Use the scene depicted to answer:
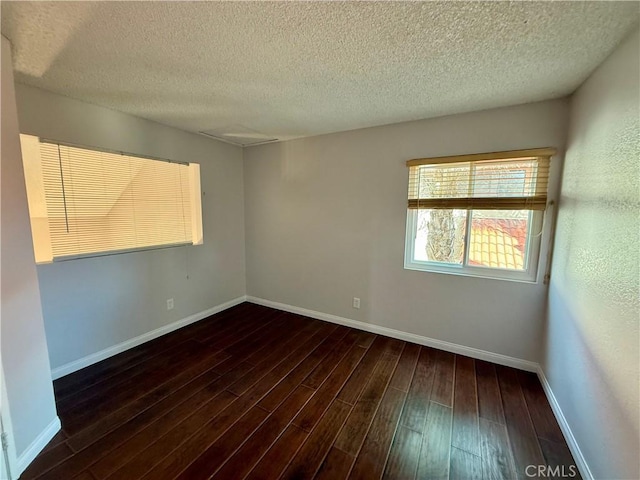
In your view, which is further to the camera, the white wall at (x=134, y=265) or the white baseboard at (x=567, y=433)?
the white wall at (x=134, y=265)

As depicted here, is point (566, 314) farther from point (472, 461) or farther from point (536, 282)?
point (472, 461)

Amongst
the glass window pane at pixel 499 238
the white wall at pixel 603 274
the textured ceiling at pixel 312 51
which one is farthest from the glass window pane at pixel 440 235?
the textured ceiling at pixel 312 51

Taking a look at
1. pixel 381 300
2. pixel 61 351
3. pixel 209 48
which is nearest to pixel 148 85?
pixel 209 48

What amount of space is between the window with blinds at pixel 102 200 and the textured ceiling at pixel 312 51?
508 mm

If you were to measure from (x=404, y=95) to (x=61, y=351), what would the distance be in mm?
3502

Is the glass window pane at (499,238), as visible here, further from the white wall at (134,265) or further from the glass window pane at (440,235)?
the white wall at (134,265)

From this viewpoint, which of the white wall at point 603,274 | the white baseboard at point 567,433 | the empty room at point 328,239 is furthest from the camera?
the white baseboard at point 567,433

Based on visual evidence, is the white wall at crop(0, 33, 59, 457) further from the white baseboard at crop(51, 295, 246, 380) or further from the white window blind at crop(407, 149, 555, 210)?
the white window blind at crop(407, 149, 555, 210)

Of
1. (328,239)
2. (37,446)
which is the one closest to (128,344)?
(37,446)

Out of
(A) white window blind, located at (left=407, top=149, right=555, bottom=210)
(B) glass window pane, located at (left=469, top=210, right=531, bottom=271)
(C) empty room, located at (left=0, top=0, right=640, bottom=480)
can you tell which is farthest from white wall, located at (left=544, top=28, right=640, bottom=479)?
(B) glass window pane, located at (left=469, top=210, right=531, bottom=271)

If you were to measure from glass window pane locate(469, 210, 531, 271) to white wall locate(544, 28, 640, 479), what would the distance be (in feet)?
1.16

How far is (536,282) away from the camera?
7.21 feet

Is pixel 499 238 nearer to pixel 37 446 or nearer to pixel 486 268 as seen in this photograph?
pixel 486 268

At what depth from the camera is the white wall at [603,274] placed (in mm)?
1120
